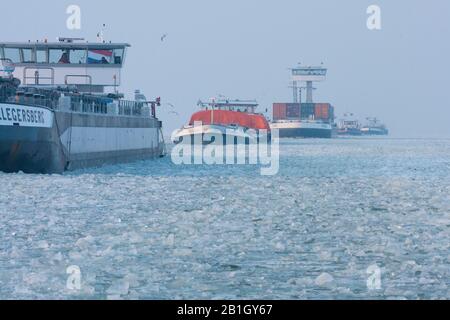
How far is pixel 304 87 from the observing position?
200 metres

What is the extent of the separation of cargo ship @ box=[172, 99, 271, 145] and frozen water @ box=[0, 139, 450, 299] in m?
66.4

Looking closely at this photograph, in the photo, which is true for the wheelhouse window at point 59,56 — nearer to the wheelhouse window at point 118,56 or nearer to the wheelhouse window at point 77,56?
the wheelhouse window at point 77,56

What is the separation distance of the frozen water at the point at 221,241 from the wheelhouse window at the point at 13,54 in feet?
66.2

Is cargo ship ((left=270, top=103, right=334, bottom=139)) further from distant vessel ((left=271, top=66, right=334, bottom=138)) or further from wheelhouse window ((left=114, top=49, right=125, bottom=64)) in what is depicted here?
wheelhouse window ((left=114, top=49, right=125, bottom=64))

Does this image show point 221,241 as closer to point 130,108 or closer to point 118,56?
point 118,56

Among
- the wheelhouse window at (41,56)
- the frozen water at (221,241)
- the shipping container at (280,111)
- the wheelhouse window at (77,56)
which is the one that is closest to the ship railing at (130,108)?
the wheelhouse window at (77,56)

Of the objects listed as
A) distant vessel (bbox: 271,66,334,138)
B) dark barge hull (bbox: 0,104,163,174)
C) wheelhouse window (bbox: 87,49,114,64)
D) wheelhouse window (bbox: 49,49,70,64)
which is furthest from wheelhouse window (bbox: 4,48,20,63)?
distant vessel (bbox: 271,66,334,138)

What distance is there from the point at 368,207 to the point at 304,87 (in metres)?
181

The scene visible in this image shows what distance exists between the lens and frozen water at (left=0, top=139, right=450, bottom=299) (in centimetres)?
1021

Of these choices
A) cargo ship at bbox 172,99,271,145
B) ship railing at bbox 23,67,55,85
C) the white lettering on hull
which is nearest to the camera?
the white lettering on hull

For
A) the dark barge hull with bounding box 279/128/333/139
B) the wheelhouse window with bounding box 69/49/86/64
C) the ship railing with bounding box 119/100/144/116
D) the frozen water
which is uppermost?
the wheelhouse window with bounding box 69/49/86/64

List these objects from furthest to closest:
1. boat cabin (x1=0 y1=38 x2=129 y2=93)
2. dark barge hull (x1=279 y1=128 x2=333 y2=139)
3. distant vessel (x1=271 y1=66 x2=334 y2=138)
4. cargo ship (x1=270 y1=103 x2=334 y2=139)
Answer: distant vessel (x1=271 y1=66 x2=334 y2=138) < cargo ship (x1=270 y1=103 x2=334 y2=139) < dark barge hull (x1=279 y1=128 x2=333 y2=139) < boat cabin (x1=0 y1=38 x2=129 y2=93)

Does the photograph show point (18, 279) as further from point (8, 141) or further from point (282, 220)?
point (8, 141)

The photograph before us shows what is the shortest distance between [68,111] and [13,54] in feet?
43.1
